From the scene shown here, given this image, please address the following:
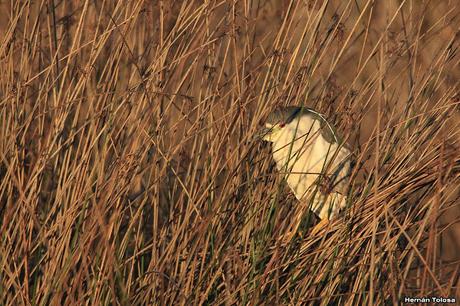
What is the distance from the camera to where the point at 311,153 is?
2287 mm

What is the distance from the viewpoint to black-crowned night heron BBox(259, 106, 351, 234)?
85.7 inches

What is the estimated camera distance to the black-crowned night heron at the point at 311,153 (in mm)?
2176

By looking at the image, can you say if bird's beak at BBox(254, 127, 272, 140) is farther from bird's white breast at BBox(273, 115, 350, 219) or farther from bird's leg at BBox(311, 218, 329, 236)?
bird's leg at BBox(311, 218, 329, 236)

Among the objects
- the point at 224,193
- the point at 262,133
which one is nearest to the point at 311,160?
the point at 262,133

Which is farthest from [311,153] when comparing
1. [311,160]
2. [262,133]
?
[262,133]

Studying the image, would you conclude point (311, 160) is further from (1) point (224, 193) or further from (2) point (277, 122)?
(1) point (224, 193)

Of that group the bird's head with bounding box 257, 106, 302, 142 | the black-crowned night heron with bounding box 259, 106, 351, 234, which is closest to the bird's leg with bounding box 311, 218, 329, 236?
the black-crowned night heron with bounding box 259, 106, 351, 234

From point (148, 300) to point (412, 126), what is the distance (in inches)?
35.3

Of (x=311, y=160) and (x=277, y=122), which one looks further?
(x=311, y=160)

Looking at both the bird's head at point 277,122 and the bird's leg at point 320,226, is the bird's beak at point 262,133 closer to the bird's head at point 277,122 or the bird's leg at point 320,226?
the bird's head at point 277,122

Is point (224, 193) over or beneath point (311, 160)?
beneath

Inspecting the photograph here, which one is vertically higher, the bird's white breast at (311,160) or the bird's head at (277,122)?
the bird's head at (277,122)

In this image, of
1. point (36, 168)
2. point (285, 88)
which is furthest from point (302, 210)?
point (36, 168)

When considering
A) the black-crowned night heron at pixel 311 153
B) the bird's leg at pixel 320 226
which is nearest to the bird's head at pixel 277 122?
the black-crowned night heron at pixel 311 153
